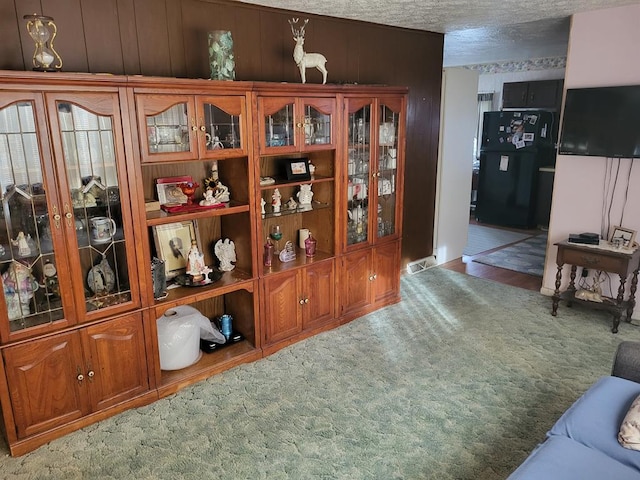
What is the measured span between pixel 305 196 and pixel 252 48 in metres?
1.14

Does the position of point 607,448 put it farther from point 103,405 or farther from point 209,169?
point 209,169

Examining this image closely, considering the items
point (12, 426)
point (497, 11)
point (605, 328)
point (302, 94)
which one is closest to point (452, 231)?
point (605, 328)

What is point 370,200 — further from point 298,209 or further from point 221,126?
point 221,126

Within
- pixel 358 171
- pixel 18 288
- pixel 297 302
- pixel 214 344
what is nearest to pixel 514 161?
pixel 358 171

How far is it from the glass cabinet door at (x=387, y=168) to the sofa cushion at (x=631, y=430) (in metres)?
2.37

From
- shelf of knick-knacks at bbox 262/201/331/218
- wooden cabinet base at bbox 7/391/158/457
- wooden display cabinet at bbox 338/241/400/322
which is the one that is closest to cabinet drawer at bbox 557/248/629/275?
wooden display cabinet at bbox 338/241/400/322

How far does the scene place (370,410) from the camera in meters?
2.73

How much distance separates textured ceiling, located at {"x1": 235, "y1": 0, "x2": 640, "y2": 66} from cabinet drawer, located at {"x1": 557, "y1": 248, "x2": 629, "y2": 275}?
6.28ft

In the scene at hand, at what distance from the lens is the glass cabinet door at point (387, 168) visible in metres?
3.77

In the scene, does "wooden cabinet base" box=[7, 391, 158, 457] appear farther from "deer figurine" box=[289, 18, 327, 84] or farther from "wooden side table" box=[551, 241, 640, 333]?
"wooden side table" box=[551, 241, 640, 333]

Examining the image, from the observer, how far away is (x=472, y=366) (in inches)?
126

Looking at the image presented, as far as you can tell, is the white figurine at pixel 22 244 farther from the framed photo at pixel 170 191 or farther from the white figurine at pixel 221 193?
the white figurine at pixel 221 193

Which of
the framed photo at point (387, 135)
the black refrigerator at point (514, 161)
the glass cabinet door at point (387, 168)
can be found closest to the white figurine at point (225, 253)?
the glass cabinet door at point (387, 168)

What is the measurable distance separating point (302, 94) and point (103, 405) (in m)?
2.29
